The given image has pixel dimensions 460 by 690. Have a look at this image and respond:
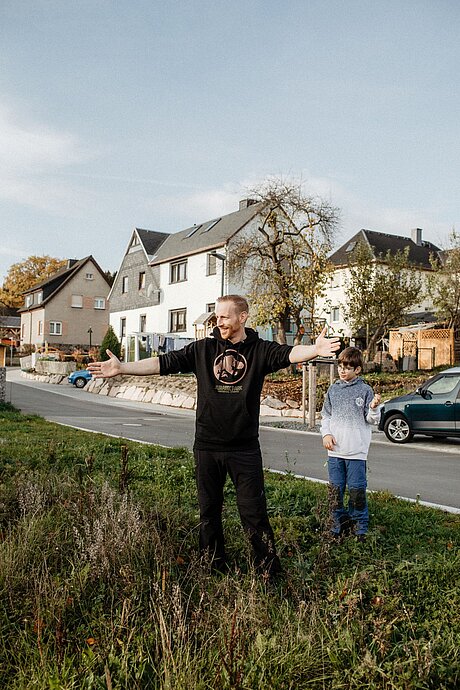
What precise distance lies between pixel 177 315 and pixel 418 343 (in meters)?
17.1

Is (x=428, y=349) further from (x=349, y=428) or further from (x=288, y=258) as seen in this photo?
(x=349, y=428)

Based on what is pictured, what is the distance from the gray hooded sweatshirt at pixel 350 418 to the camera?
613 cm

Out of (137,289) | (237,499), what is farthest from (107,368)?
(137,289)

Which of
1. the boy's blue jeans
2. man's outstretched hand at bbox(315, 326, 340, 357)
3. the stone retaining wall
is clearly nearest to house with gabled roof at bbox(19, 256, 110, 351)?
the stone retaining wall

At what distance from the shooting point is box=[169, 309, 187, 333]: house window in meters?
41.9

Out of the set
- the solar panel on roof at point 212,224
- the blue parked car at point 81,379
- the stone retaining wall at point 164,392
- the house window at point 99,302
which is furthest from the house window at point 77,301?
the stone retaining wall at point 164,392

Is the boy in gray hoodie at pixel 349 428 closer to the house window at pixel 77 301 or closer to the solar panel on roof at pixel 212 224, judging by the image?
the solar panel on roof at pixel 212 224

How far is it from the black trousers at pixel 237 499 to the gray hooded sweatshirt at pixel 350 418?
5.67 feet

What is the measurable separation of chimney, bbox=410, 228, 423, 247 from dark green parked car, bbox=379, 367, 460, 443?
4859 centimetres

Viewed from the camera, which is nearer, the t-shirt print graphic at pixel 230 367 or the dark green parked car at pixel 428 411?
the t-shirt print graphic at pixel 230 367

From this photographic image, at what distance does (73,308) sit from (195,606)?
61.2 metres

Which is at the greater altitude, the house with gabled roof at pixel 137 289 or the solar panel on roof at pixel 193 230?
the solar panel on roof at pixel 193 230

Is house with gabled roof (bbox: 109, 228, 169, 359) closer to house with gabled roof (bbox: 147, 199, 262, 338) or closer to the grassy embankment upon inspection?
house with gabled roof (bbox: 147, 199, 262, 338)

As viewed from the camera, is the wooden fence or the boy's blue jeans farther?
the wooden fence
